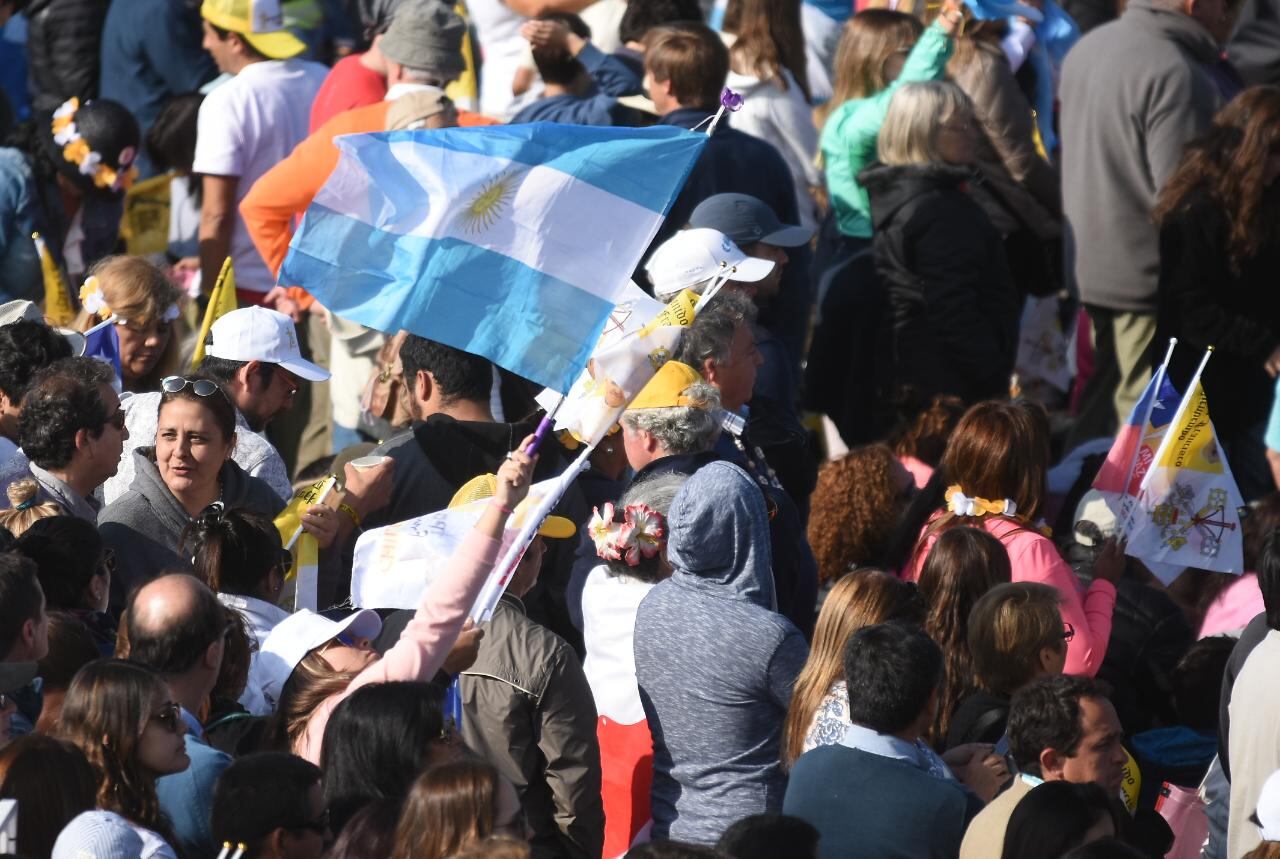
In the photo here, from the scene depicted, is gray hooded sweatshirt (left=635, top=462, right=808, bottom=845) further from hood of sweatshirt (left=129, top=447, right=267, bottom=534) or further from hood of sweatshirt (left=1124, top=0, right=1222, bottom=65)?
hood of sweatshirt (left=1124, top=0, right=1222, bottom=65)

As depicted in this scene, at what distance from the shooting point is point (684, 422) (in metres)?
5.91

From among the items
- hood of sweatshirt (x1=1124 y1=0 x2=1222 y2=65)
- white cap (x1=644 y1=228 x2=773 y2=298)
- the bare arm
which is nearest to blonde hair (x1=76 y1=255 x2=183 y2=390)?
white cap (x1=644 y1=228 x2=773 y2=298)

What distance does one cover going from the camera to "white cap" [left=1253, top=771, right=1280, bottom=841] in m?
4.27

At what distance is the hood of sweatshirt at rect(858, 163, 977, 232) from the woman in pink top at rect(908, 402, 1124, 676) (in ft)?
7.33

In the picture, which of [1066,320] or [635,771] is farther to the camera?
[1066,320]

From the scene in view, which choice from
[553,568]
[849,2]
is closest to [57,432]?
[553,568]

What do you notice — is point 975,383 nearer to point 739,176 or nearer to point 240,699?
point 739,176

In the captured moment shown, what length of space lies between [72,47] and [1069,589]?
23.4 ft

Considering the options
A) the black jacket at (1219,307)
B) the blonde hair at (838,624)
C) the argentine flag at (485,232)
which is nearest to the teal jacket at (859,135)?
the black jacket at (1219,307)

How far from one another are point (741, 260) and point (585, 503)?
1.18 meters

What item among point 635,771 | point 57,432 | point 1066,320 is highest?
point 57,432

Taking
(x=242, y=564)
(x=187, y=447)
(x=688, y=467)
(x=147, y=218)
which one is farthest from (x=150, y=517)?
(x=147, y=218)

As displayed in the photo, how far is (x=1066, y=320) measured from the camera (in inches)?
423

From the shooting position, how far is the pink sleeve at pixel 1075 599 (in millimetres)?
5949
